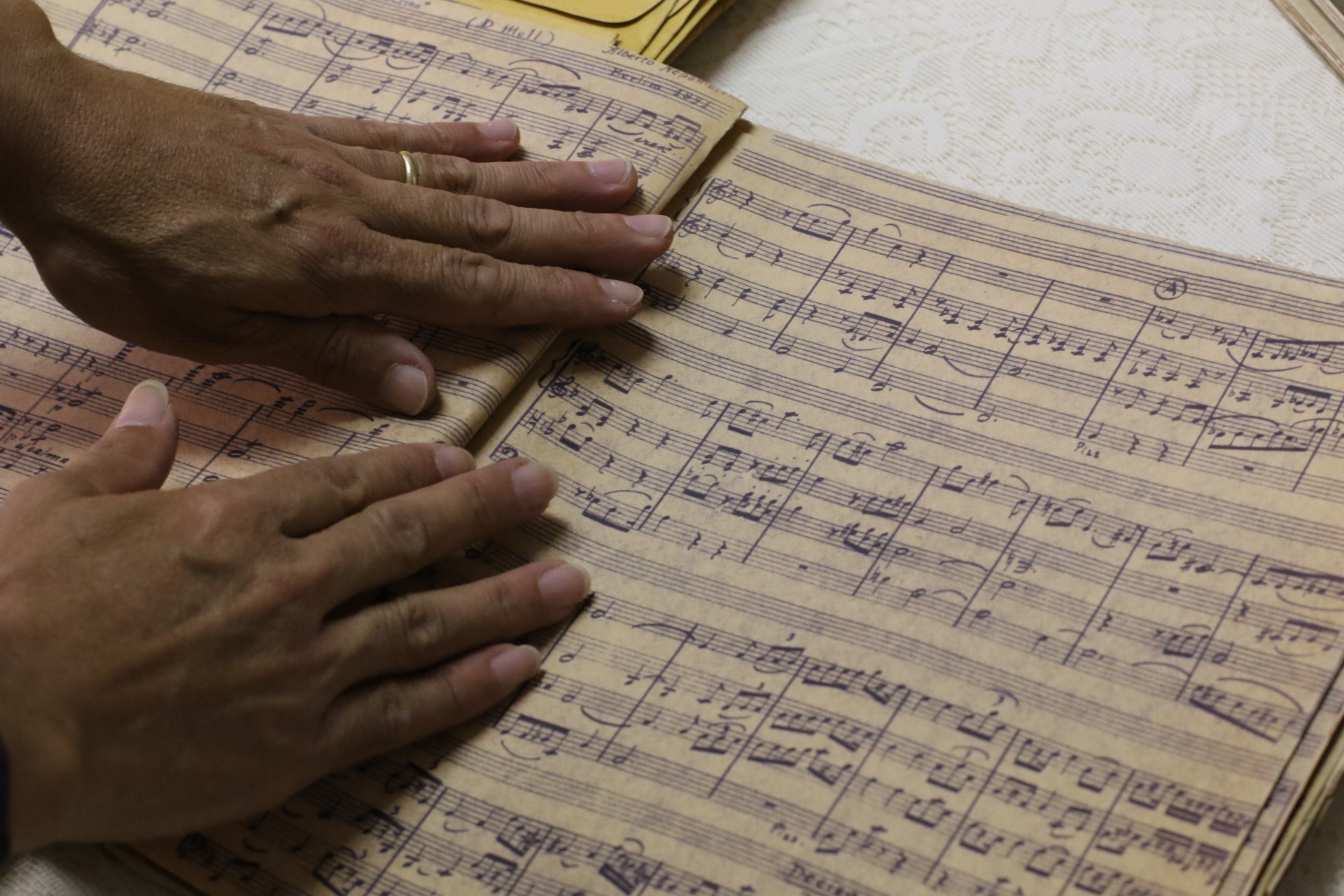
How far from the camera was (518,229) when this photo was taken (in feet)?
2.42

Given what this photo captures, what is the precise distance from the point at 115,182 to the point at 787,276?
440 mm

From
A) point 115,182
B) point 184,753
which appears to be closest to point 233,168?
point 115,182

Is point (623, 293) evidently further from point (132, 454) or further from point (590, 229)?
point (132, 454)

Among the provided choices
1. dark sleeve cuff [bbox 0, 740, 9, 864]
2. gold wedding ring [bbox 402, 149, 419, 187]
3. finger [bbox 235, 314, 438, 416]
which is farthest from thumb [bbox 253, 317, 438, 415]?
dark sleeve cuff [bbox 0, 740, 9, 864]

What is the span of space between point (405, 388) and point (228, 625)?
0.19 meters

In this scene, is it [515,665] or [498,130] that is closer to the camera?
[515,665]

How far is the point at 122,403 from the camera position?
731mm

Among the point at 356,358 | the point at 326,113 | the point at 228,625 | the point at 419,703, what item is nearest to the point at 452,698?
the point at 419,703

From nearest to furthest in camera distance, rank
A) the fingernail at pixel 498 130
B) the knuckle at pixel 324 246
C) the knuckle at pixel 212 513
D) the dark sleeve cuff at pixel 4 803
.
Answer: the dark sleeve cuff at pixel 4 803 < the knuckle at pixel 212 513 < the knuckle at pixel 324 246 < the fingernail at pixel 498 130

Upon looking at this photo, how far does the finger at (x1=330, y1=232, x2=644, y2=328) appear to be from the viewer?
27.4 inches

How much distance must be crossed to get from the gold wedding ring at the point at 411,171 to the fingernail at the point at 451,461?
0.68 ft

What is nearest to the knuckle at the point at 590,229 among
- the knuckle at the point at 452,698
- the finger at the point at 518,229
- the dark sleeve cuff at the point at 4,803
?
the finger at the point at 518,229

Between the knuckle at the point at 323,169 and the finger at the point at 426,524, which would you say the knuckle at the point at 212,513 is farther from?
the knuckle at the point at 323,169

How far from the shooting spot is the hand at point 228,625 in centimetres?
53
